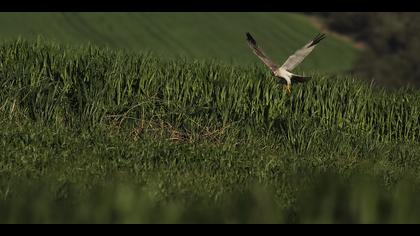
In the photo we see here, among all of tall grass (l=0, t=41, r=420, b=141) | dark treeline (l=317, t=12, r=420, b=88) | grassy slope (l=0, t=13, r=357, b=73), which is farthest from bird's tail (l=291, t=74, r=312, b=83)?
dark treeline (l=317, t=12, r=420, b=88)

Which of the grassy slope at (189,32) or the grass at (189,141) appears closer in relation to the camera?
the grass at (189,141)

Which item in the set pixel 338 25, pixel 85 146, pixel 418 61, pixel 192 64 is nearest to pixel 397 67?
pixel 418 61

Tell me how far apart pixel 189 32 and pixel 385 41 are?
49.3 ft

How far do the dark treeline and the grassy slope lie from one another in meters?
1.92

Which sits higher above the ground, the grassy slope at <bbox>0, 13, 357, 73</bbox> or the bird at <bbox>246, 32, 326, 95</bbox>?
the grassy slope at <bbox>0, 13, 357, 73</bbox>

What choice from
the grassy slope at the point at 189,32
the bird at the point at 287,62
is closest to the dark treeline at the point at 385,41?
the grassy slope at the point at 189,32

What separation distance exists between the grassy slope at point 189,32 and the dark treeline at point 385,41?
1.92 m

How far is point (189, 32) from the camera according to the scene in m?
59.4

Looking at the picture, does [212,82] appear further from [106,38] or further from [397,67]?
[397,67]

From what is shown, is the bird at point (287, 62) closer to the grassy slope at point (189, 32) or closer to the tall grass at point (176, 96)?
the tall grass at point (176, 96)

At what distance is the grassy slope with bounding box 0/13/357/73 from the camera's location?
2138 inches

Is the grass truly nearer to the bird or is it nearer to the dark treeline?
the bird

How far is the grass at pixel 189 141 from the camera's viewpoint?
5.11 meters
